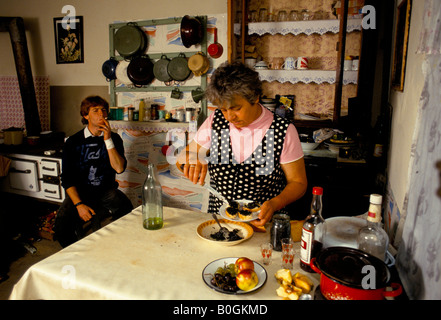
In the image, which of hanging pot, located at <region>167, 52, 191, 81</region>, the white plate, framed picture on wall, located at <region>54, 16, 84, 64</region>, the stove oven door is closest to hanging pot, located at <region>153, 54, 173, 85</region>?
hanging pot, located at <region>167, 52, 191, 81</region>

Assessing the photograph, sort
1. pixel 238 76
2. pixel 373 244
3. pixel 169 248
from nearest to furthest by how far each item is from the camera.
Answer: pixel 373 244 < pixel 169 248 < pixel 238 76

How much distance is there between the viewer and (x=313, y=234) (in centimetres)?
134

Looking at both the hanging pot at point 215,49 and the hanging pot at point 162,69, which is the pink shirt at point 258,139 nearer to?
the hanging pot at point 215,49

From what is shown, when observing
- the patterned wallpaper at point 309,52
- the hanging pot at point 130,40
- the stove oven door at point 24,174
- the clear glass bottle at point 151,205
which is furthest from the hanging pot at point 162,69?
the clear glass bottle at point 151,205

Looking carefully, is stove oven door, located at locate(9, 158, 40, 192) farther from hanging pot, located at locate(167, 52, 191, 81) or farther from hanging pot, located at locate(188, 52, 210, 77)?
hanging pot, located at locate(188, 52, 210, 77)

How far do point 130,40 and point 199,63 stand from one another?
3.43ft

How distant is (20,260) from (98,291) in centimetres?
257

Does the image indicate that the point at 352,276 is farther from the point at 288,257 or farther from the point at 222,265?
the point at 222,265

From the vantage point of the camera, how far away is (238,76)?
1803mm

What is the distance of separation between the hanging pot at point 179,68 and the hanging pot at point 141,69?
0.99ft

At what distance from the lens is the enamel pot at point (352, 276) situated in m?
1.01

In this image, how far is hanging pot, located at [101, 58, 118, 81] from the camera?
427cm
